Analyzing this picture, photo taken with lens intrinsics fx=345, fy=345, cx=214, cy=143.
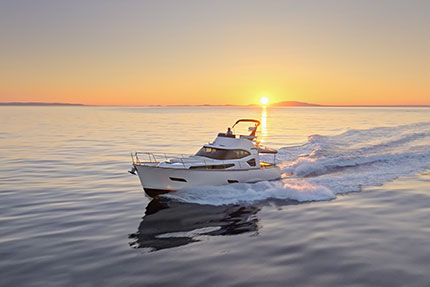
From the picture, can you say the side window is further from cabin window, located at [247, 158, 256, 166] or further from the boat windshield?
cabin window, located at [247, 158, 256, 166]

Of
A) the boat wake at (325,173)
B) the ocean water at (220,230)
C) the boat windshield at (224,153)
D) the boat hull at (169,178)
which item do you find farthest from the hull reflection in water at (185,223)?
the boat windshield at (224,153)

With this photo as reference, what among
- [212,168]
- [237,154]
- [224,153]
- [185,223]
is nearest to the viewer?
[185,223]

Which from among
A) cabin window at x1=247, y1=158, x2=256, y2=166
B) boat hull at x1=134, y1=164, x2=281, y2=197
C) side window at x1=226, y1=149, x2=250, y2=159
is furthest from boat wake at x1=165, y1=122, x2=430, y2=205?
side window at x1=226, y1=149, x2=250, y2=159

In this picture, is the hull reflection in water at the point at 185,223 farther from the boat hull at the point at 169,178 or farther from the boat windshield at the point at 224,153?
the boat windshield at the point at 224,153

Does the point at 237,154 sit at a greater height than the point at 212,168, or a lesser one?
greater

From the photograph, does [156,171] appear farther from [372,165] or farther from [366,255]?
[372,165]

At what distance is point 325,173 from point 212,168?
919 cm

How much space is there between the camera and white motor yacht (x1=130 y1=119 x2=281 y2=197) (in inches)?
711

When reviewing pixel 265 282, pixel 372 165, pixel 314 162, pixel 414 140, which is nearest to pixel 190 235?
pixel 265 282

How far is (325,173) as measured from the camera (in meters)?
24.1

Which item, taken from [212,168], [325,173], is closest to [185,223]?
[212,168]

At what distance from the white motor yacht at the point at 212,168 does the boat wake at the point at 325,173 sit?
498 mm

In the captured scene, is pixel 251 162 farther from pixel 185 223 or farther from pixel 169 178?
pixel 185 223

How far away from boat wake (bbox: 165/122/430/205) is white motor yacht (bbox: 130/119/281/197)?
50cm
